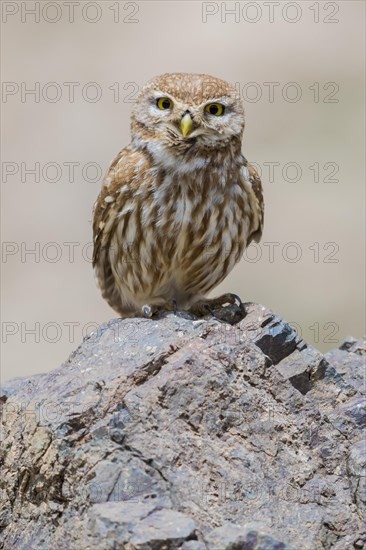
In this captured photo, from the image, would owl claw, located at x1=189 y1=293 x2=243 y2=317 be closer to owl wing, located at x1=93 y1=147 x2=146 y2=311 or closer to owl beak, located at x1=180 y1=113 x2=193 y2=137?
owl wing, located at x1=93 y1=147 x2=146 y2=311

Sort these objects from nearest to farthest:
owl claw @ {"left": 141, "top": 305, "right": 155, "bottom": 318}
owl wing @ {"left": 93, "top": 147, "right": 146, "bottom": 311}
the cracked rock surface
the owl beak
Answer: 1. the cracked rock surface
2. owl claw @ {"left": 141, "top": 305, "right": 155, "bottom": 318}
3. the owl beak
4. owl wing @ {"left": 93, "top": 147, "right": 146, "bottom": 311}

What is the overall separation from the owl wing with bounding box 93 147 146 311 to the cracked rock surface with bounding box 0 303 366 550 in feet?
4.12

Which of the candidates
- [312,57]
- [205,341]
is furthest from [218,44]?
[205,341]

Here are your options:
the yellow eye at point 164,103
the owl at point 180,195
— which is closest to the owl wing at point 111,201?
the owl at point 180,195

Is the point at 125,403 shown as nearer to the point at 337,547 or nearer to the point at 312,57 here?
the point at 337,547

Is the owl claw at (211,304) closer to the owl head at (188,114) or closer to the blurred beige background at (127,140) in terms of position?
the owl head at (188,114)

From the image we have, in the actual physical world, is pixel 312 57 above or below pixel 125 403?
above

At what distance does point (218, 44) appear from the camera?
15.5 metres

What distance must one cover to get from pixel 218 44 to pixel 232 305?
10.0 metres

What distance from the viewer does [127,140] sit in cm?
1442

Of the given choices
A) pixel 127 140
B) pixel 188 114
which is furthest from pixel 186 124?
pixel 127 140

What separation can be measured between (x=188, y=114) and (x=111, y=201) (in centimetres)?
73

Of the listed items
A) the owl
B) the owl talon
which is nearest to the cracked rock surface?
the owl talon

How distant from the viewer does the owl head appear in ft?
19.7
